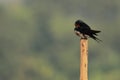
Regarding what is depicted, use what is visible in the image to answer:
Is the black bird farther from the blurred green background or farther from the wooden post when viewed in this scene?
the blurred green background

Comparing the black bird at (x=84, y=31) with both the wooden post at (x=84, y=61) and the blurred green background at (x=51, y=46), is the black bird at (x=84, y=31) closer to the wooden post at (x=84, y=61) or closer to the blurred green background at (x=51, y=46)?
the wooden post at (x=84, y=61)

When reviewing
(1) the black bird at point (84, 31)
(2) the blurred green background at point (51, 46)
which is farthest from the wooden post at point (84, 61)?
(2) the blurred green background at point (51, 46)

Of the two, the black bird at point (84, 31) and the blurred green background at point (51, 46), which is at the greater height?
the blurred green background at point (51, 46)

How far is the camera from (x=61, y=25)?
102000 mm

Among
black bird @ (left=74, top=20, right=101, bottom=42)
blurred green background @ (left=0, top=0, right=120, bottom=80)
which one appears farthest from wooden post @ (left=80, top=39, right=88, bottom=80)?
blurred green background @ (left=0, top=0, right=120, bottom=80)

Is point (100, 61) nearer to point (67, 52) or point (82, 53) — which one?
point (67, 52)

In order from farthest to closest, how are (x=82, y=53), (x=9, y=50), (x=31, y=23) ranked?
1. (x=31, y=23)
2. (x=9, y=50)
3. (x=82, y=53)

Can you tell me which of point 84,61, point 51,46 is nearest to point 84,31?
point 84,61

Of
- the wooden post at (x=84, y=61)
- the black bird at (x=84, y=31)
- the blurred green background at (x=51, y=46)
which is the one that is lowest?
the wooden post at (x=84, y=61)

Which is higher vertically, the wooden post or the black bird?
the black bird

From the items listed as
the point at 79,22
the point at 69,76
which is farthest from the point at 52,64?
the point at 79,22

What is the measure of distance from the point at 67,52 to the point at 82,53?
82108mm

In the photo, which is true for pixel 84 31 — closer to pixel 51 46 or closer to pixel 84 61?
pixel 84 61

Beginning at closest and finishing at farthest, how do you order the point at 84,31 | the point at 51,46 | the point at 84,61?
the point at 84,61 < the point at 84,31 < the point at 51,46
